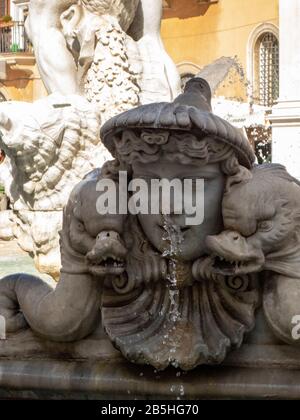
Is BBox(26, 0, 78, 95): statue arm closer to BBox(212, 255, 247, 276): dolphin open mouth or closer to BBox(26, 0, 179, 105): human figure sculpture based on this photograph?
BBox(26, 0, 179, 105): human figure sculpture

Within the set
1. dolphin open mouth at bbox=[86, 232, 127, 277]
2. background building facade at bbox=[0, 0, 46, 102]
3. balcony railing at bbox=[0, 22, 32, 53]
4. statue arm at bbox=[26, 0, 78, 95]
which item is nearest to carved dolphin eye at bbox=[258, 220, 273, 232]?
A: dolphin open mouth at bbox=[86, 232, 127, 277]

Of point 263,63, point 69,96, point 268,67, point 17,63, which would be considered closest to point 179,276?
point 69,96

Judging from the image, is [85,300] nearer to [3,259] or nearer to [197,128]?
[197,128]

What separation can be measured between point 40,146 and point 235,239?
2909 mm

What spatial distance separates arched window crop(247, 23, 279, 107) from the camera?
21.8 metres

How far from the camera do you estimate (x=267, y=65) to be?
73.2ft

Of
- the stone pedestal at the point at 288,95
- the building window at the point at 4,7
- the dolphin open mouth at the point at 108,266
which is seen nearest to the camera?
the dolphin open mouth at the point at 108,266

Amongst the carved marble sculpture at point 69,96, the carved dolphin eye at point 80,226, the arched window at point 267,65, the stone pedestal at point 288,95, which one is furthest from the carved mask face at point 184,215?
the arched window at point 267,65

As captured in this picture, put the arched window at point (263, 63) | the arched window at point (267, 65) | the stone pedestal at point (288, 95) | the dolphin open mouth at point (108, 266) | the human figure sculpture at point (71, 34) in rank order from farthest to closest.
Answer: the arched window at point (267, 65) → the arched window at point (263, 63) → the stone pedestal at point (288, 95) → the human figure sculpture at point (71, 34) → the dolphin open mouth at point (108, 266)

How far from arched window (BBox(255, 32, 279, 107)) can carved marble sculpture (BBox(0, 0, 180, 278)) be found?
1610cm

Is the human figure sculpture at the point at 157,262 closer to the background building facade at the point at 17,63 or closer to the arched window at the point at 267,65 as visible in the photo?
the arched window at the point at 267,65

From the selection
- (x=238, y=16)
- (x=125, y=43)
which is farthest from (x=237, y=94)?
(x=125, y=43)

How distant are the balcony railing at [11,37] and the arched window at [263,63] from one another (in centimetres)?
783

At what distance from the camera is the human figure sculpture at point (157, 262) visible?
6.14 feet
